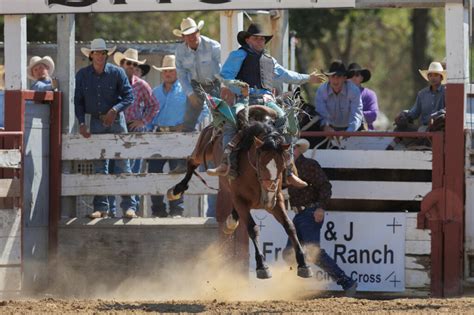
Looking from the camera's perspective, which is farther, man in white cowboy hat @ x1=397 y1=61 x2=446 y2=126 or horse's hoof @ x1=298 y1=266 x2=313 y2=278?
man in white cowboy hat @ x1=397 y1=61 x2=446 y2=126

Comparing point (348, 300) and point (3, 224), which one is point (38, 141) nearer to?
point (3, 224)

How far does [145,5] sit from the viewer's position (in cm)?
1276

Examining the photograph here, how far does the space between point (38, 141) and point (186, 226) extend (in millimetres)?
1920

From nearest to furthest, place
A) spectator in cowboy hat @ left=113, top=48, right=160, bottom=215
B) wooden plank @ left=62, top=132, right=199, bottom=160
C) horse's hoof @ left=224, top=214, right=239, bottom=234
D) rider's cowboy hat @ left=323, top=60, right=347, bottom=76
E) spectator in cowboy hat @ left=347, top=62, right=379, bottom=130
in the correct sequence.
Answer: horse's hoof @ left=224, top=214, right=239, bottom=234
wooden plank @ left=62, top=132, right=199, bottom=160
rider's cowboy hat @ left=323, top=60, right=347, bottom=76
spectator in cowboy hat @ left=113, top=48, right=160, bottom=215
spectator in cowboy hat @ left=347, top=62, right=379, bottom=130

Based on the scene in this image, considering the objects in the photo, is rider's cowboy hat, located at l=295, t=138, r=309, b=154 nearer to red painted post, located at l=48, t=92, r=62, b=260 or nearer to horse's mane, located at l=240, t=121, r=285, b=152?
horse's mane, located at l=240, t=121, r=285, b=152

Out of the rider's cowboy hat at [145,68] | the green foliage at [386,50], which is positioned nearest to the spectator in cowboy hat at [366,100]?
the rider's cowboy hat at [145,68]

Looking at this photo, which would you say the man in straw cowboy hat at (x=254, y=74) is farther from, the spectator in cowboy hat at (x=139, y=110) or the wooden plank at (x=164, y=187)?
the spectator in cowboy hat at (x=139, y=110)

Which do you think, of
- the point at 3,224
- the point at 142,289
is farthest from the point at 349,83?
the point at 3,224

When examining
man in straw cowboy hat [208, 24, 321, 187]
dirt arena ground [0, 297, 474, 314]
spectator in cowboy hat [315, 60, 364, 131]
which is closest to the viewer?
dirt arena ground [0, 297, 474, 314]

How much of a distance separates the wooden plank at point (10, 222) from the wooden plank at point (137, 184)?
0.92 metres

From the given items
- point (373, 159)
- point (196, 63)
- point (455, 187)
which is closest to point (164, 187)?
point (196, 63)

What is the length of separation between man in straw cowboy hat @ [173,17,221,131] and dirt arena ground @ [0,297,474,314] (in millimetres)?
2704

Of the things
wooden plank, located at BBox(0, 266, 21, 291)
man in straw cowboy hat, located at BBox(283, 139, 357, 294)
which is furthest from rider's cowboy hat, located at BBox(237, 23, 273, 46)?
wooden plank, located at BBox(0, 266, 21, 291)

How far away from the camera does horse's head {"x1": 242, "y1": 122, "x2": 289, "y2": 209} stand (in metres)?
11.2
